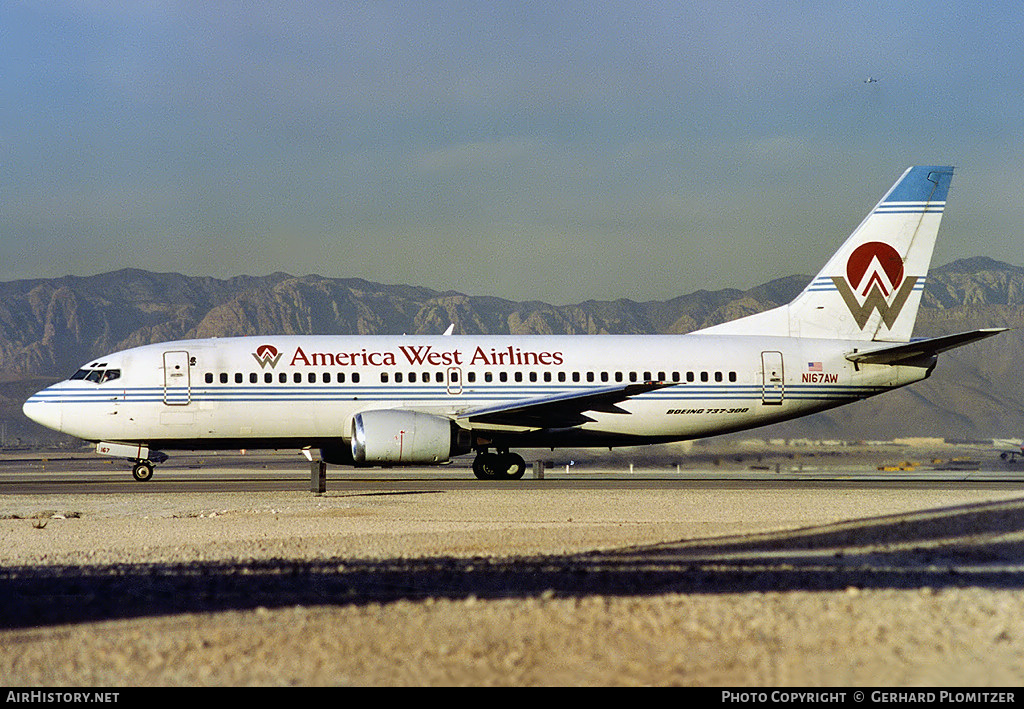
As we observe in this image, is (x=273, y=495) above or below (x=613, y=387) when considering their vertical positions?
below

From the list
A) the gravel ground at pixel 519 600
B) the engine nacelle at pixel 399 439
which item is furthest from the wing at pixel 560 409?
the gravel ground at pixel 519 600

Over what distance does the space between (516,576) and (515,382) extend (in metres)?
20.2

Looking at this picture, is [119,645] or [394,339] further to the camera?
[394,339]

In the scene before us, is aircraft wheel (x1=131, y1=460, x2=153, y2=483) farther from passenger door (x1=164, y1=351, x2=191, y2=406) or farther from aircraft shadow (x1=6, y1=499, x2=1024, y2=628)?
aircraft shadow (x1=6, y1=499, x2=1024, y2=628)

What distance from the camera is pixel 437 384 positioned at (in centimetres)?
3094

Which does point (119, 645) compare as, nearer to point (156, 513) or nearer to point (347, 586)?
point (347, 586)

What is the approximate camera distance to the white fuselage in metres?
30.3

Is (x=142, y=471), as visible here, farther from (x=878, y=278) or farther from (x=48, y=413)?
(x=878, y=278)

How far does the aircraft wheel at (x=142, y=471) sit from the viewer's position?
3111cm

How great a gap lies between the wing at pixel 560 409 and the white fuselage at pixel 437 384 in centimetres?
24

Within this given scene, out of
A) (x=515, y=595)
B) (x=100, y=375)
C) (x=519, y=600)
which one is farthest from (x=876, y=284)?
(x=519, y=600)
